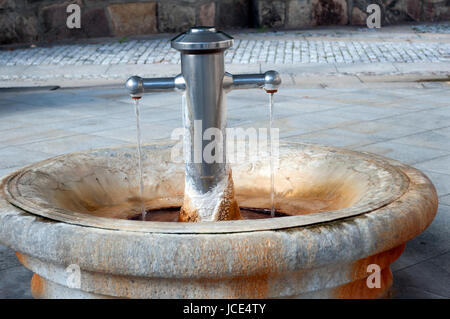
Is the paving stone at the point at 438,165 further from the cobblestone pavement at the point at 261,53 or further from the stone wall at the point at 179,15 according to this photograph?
the stone wall at the point at 179,15

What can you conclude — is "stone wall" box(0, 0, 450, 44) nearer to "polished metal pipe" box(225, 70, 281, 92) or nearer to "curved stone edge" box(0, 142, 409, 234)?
"polished metal pipe" box(225, 70, 281, 92)

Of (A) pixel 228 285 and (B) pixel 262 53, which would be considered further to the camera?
(B) pixel 262 53

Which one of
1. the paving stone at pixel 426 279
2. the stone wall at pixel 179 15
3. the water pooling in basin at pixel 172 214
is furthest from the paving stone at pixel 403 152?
the stone wall at pixel 179 15

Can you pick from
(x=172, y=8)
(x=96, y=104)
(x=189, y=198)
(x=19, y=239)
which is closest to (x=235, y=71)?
(x=96, y=104)

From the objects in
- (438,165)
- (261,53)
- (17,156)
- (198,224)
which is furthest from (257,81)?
(261,53)

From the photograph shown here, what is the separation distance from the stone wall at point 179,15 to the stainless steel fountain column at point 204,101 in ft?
22.2

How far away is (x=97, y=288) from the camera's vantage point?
162 cm

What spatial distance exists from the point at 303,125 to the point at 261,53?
113 inches

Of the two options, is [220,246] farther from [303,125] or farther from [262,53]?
[262,53]

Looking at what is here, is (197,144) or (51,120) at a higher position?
(197,144)

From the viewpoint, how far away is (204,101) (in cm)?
186

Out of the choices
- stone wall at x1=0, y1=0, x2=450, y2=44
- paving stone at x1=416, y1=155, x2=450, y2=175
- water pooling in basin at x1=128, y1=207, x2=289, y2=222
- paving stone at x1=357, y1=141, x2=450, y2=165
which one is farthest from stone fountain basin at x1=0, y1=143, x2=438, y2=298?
stone wall at x1=0, y1=0, x2=450, y2=44
